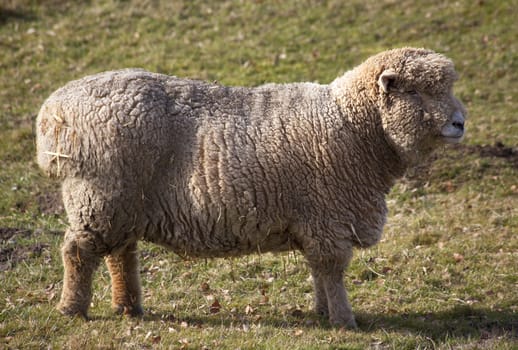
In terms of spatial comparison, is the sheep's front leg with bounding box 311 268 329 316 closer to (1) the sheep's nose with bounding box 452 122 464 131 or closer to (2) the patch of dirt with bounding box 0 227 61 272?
(1) the sheep's nose with bounding box 452 122 464 131

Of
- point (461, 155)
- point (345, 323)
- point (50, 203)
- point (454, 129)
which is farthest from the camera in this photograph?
point (461, 155)

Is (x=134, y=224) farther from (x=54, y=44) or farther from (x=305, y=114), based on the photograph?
(x=54, y=44)

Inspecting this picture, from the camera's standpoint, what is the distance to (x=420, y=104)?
259 inches

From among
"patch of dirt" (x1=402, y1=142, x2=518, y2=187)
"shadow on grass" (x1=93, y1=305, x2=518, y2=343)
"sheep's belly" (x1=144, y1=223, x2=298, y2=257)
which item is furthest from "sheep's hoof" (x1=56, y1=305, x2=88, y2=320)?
"patch of dirt" (x1=402, y1=142, x2=518, y2=187)

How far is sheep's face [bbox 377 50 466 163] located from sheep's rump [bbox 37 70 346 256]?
74 cm

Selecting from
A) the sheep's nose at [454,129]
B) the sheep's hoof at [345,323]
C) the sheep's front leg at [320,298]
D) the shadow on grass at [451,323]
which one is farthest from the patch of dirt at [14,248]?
the sheep's nose at [454,129]

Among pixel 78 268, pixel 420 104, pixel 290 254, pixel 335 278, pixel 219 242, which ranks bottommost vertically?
pixel 290 254

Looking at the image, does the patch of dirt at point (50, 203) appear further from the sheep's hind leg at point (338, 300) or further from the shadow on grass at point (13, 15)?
the shadow on grass at point (13, 15)

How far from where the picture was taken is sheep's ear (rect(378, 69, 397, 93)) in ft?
21.5

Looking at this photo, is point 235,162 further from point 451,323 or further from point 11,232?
point 11,232

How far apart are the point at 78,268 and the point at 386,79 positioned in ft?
10.9

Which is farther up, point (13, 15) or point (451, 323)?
point (13, 15)

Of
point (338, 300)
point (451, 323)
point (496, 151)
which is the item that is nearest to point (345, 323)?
point (338, 300)

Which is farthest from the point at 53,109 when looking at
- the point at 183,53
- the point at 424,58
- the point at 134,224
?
the point at 183,53
